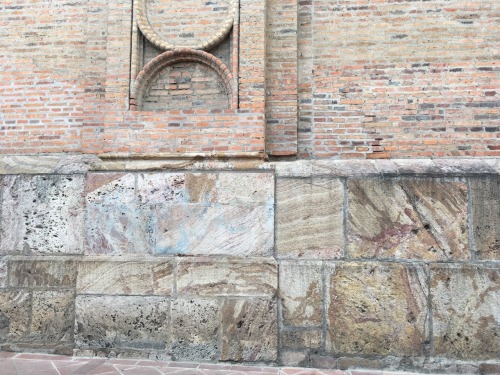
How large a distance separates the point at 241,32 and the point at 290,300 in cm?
264

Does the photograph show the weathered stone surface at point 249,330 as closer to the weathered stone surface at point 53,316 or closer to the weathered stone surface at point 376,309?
the weathered stone surface at point 376,309

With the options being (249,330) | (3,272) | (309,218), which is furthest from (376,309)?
(3,272)

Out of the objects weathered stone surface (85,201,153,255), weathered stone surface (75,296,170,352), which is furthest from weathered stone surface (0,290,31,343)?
weathered stone surface (85,201,153,255)

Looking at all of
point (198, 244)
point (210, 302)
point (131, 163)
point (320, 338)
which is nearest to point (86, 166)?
point (131, 163)

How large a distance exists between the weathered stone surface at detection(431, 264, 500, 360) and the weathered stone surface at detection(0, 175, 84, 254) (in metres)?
3.16

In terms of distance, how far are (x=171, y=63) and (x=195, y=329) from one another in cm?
265

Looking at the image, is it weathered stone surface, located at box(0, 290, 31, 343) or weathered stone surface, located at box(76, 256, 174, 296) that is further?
weathered stone surface, located at box(0, 290, 31, 343)

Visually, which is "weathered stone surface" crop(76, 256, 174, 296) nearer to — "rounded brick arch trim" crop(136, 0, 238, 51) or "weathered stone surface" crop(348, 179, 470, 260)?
"weathered stone surface" crop(348, 179, 470, 260)

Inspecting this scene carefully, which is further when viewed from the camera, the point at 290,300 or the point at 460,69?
the point at 460,69

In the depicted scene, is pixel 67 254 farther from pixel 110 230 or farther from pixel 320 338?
pixel 320 338

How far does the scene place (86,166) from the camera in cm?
416

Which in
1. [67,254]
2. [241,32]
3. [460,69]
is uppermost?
[241,32]

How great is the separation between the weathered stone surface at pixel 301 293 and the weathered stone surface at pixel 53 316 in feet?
6.19

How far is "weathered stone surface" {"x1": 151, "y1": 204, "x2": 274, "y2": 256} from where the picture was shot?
389 centimetres
